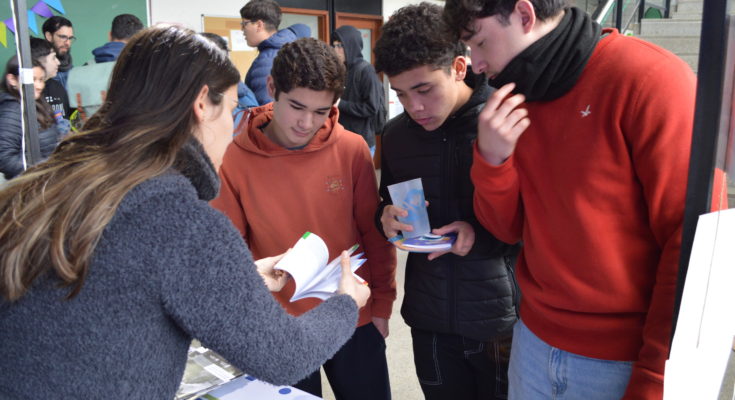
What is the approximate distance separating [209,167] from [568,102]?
2.28 feet

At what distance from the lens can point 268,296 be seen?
0.94m

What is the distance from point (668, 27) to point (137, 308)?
5.30m

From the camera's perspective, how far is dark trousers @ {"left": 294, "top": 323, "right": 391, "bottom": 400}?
1.82 meters

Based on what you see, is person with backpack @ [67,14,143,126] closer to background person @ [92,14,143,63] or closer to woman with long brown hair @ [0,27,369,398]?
background person @ [92,14,143,63]

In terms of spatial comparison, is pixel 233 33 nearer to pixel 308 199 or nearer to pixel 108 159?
pixel 308 199

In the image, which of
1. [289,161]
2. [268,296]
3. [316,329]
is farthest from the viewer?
[289,161]

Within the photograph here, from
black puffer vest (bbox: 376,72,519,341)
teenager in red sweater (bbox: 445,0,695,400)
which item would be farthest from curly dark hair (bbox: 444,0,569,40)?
black puffer vest (bbox: 376,72,519,341)

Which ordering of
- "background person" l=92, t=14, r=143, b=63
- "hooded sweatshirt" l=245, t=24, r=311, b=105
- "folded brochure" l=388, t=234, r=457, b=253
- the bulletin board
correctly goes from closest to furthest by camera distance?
"folded brochure" l=388, t=234, r=457, b=253 → "background person" l=92, t=14, r=143, b=63 → "hooded sweatshirt" l=245, t=24, r=311, b=105 → the bulletin board

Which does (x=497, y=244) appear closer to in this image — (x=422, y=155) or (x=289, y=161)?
(x=422, y=155)

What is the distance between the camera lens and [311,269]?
1353 mm

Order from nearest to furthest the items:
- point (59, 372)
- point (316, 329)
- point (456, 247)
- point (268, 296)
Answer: point (59, 372) → point (268, 296) → point (316, 329) → point (456, 247)

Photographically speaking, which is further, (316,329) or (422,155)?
(422,155)

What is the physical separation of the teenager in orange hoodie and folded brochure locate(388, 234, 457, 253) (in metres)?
0.32

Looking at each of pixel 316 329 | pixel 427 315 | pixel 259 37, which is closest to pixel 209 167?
pixel 316 329
